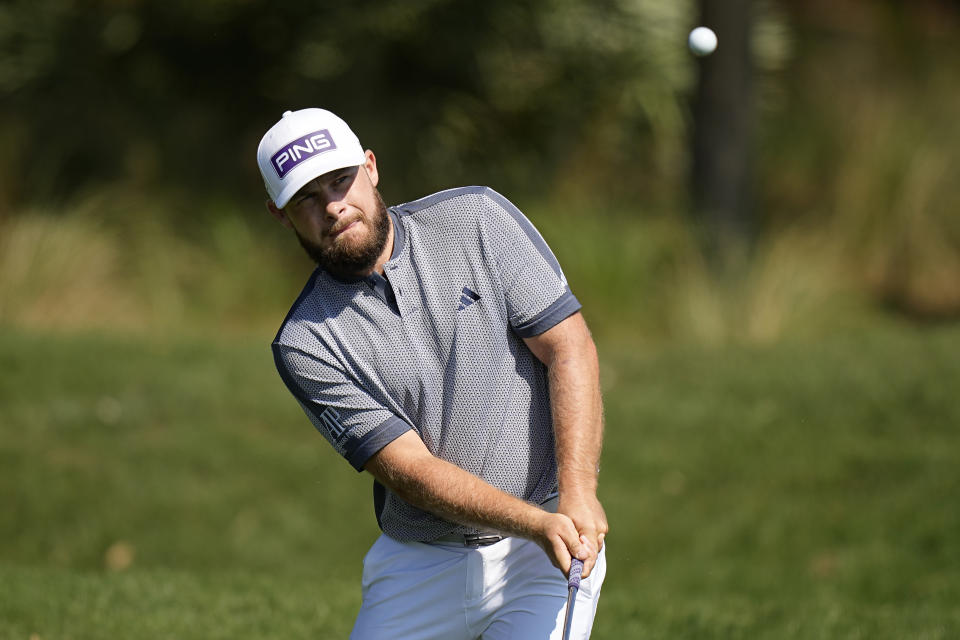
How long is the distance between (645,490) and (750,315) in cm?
299

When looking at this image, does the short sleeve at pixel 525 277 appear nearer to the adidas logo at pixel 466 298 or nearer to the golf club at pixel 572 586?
the adidas logo at pixel 466 298

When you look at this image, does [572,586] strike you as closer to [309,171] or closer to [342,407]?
[342,407]

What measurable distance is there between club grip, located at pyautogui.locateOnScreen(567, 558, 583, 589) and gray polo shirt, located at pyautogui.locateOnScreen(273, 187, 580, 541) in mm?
430

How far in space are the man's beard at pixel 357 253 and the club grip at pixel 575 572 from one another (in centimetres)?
107

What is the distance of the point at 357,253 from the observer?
11.6 ft

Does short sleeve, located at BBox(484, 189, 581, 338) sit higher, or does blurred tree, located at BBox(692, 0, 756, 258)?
short sleeve, located at BBox(484, 189, 581, 338)

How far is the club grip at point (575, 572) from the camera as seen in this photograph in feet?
10.8

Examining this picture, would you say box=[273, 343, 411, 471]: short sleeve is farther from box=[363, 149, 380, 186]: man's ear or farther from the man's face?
box=[363, 149, 380, 186]: man's ear

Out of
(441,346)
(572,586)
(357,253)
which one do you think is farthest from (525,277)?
(572,586)

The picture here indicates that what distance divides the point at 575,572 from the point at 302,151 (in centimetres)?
146

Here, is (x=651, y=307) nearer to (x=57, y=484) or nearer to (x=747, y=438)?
(x=747, y=438)

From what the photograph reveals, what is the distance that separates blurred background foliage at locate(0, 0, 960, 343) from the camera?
37.4ft

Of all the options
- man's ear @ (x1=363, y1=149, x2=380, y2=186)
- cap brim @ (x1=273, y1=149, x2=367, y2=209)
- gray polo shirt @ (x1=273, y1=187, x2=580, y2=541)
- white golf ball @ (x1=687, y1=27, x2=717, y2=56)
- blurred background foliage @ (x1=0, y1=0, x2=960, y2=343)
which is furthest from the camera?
blurred background foliage @ (x1=0, y1=0, x2=960, y2=343)

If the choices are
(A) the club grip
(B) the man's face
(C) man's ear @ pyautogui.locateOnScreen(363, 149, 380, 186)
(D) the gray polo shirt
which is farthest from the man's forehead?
(A) the club grip
